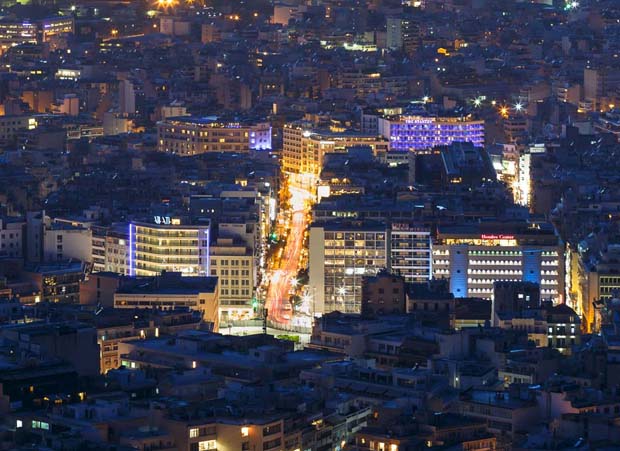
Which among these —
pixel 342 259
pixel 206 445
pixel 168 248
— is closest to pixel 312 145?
pixel 168 248

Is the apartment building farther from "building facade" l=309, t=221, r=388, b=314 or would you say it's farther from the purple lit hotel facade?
the purple lit hotel facade

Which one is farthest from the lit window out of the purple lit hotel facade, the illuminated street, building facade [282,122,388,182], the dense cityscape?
the purple lit hotel facade

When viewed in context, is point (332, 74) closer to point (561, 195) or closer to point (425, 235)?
point (561, 195)

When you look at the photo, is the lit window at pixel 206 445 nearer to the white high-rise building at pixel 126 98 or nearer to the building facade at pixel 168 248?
the building facade at pixel 168 248

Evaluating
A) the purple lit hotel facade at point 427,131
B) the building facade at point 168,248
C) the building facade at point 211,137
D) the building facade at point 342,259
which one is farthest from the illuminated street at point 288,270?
the building facade at point 211,137

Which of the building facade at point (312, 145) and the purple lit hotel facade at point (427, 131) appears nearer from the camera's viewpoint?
the building facade at point (312, 145)

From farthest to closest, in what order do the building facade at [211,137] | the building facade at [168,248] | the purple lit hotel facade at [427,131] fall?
the building facade at [211,137]
the purple lit hotel facade at [427,131]
the building facade at [168,248]
